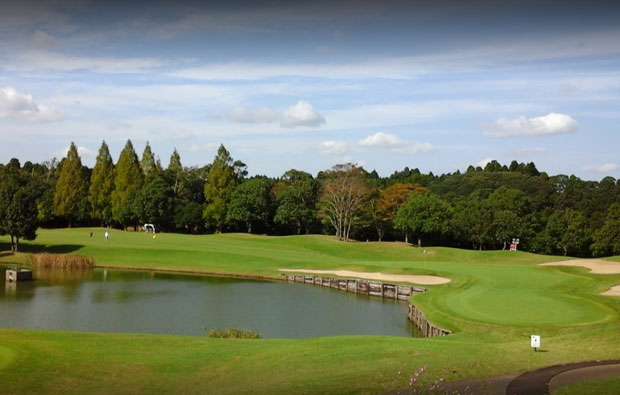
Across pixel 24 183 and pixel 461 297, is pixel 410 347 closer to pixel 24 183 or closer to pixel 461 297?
pixel 461 297

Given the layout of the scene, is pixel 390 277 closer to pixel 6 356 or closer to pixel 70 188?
pixel 6 356

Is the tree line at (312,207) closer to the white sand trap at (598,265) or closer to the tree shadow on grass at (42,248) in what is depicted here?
the tree shadow on grass at (42,248)

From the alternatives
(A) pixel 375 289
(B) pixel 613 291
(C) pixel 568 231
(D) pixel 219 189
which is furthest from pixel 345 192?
(B) pixel 613 291

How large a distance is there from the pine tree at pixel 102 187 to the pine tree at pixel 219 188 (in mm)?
16503

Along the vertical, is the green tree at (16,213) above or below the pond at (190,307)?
above

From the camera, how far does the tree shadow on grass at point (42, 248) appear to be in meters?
68.8

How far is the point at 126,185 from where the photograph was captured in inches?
4102

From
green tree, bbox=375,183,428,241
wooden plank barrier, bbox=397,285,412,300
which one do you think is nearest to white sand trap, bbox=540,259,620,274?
wooden plank barrier, bbox=397,285,412,300

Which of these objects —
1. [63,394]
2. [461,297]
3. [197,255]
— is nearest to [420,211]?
[197,255]

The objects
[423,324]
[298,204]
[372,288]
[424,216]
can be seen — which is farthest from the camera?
[298,204]

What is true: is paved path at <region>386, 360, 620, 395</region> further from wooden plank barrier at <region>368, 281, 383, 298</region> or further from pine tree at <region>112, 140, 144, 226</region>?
pine tree at <region>112, 140, 144, 226</region>

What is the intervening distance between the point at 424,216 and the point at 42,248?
166ft

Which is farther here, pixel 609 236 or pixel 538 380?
pixel 609 236

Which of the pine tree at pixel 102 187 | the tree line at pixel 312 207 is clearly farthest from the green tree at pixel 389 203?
the pine tree at pixel 102 187
